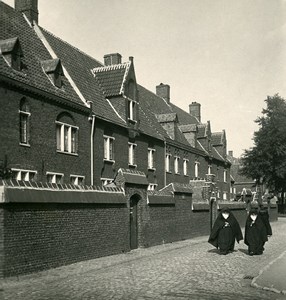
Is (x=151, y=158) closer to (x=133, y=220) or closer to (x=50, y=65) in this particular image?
(x=50, y=65)

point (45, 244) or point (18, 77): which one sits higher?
point (18, 77)

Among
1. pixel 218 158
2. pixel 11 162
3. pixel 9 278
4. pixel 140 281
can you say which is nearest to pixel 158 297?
pixel 140 281

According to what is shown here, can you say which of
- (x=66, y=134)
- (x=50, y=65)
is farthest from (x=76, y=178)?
(x=50, y=65)

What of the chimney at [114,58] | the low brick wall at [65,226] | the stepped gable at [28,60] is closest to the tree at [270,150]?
the chimney at [114,58]

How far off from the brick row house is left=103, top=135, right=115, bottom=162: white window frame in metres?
0.06

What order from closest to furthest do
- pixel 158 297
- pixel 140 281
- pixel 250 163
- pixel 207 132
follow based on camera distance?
pixel 158 297 < pixel 140 281 < pixel 207 132 < pixel 250 163

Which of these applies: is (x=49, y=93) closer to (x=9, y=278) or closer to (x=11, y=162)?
(x=11, y=162)

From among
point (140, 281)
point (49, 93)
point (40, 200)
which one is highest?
point (49, 93)

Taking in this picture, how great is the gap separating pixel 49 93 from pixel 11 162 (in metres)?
3.97

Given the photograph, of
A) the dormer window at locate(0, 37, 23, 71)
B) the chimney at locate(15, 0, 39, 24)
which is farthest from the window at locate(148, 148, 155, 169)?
the dormer window at locate(0, 37, 23, 71)

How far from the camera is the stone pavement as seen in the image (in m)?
9.31

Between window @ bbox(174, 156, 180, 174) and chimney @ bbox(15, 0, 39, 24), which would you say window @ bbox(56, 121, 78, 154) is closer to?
chimney @ bbox(15, 0, 39, 24)

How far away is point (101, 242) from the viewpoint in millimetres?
16125

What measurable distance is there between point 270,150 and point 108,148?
1358 inches
